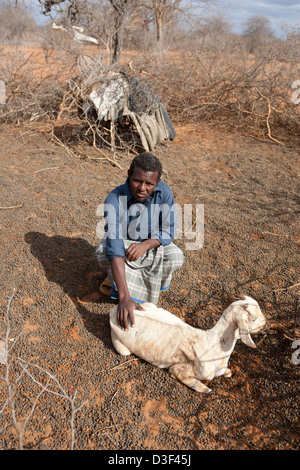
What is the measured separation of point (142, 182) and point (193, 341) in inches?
38.1

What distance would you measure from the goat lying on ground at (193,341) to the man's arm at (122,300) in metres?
0.05

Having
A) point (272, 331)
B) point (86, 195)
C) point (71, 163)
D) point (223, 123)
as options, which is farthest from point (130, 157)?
point (272, 331)

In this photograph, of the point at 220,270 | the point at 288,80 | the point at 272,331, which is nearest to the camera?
the point at 272,331

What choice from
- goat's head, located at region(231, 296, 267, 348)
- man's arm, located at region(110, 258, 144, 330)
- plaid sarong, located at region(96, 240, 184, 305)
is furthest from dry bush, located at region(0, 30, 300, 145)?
goat's head, located at region(231, 296, 267, 348)

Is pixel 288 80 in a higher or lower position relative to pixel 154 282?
higher

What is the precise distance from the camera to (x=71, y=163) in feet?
15.5

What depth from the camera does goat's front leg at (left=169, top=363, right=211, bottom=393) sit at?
5.80 feet

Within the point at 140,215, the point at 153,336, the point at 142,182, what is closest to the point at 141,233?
the point at 140,215

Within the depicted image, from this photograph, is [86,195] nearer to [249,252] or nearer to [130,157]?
[130,157]

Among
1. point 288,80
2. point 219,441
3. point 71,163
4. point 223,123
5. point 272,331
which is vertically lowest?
point 219,441

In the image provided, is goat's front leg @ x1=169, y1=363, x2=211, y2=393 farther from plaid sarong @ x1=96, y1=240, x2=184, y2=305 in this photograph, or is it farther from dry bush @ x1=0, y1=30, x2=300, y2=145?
dry bush @ x1=0, y1=30, x2=300, y2=145

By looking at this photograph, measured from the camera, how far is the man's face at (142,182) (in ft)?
6.48

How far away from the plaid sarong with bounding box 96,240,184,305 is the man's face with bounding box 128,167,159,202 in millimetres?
355

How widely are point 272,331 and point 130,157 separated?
364 cm
